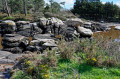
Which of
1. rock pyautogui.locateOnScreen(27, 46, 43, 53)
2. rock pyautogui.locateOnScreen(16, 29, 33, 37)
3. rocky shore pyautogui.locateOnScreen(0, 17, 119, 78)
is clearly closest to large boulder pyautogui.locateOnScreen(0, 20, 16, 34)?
rocky shore pyautogui.locateOnScreen(0, 17, 119, 78)

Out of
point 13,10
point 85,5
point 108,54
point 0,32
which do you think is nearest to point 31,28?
point 0,32

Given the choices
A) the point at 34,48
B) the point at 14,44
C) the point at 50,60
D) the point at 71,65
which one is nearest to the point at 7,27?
the point at 14,44

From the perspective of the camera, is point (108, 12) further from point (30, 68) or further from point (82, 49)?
point (30, 68)

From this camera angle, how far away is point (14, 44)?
29.6 feet

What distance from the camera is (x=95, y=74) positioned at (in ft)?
12.5

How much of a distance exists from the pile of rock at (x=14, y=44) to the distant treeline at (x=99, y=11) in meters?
35.8

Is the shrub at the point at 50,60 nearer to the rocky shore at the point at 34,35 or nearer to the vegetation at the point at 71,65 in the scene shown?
the vegetation at the point at 71,65

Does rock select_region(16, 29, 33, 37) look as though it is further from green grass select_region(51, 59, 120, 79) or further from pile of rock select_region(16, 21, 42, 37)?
green grass select_region(51, 59, 120, 79)

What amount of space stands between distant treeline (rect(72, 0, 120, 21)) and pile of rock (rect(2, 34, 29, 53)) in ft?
117

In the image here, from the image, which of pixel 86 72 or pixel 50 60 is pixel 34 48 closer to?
pixel 50 60

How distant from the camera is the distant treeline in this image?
3947cm

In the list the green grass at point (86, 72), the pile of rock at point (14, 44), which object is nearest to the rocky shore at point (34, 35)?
the pile of rock at point (14, 44)

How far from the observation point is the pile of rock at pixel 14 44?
28.2 feet

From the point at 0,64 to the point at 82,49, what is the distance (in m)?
4.24
